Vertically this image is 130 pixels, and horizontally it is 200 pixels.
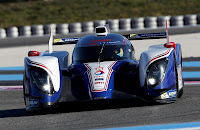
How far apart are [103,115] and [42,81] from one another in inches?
45.5

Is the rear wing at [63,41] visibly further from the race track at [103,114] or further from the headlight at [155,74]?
the headlight at [155,74]

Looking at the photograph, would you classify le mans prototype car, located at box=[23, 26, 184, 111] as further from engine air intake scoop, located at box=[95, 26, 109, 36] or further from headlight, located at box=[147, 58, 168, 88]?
engine air intake scoop, located at box=[95, 26, 109, 36]

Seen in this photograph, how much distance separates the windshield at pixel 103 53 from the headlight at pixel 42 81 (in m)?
1.14

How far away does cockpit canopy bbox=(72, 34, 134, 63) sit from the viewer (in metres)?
8.71

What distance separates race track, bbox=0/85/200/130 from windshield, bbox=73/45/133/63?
80cm

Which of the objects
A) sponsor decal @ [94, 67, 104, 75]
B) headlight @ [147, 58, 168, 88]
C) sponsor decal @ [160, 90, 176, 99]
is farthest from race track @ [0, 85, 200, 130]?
sponsor decal @ [94, 67, 104, 75]

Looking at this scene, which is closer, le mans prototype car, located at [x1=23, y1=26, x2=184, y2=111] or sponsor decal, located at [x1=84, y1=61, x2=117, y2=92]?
sponsor decal, located at [x1=84, y1=61, x2=117, y2=92]

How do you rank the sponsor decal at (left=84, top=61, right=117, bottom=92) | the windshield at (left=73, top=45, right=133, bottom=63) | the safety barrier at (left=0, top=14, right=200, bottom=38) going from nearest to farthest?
1. the sponsor decal at (left=84, top=61, right=117, bottom=92)
2. the windshield at (left=73, top=45, right=133, bottom=63)
3. the safety barrier at (left=0, top=14, right=200, bottom=38)

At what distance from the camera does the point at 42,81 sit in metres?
7.76

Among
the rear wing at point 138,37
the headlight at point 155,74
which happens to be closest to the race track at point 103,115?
the headlight at point 155,74

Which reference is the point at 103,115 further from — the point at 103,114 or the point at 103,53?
the point at 103,53

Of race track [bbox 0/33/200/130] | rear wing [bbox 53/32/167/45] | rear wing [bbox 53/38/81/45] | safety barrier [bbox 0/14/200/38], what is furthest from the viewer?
safety barrier [bbox 0/14/200/38]

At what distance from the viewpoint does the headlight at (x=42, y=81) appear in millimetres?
7730

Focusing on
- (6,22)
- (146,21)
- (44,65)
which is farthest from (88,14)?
(44,65)
